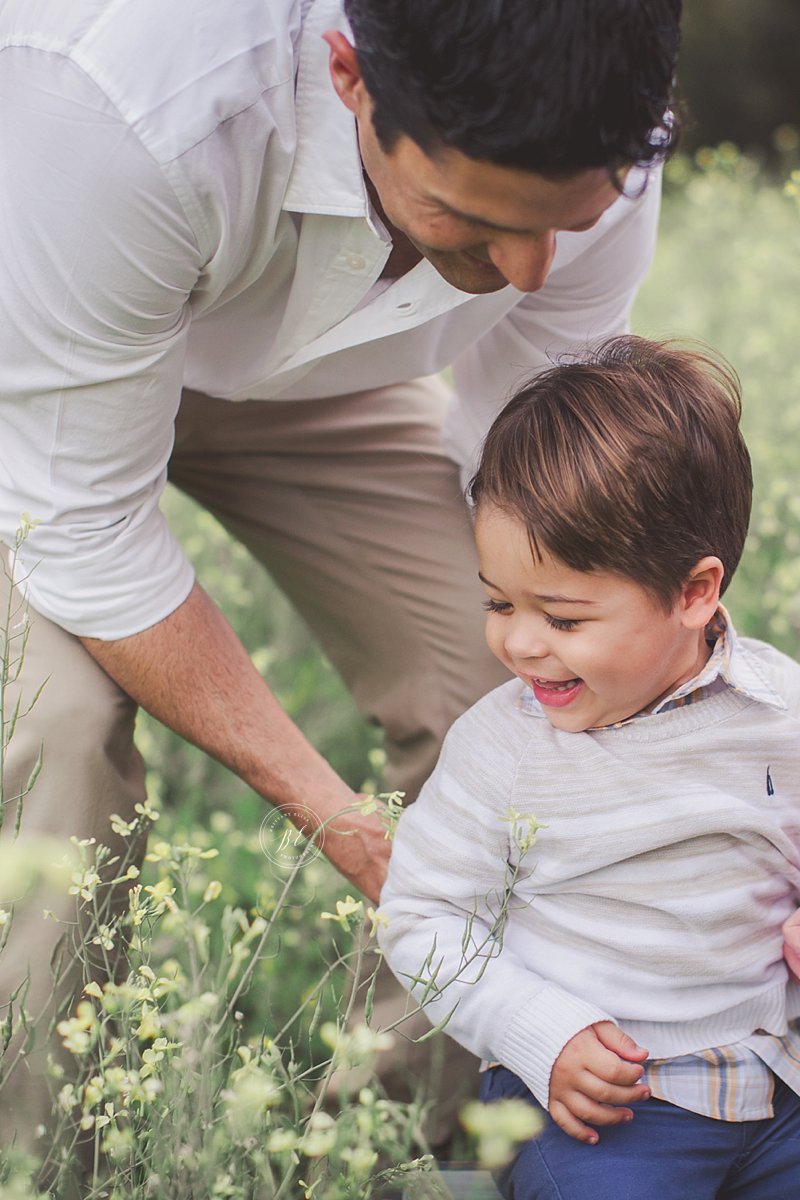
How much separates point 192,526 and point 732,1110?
10.2 ft

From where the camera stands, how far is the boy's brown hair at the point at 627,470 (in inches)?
69.4

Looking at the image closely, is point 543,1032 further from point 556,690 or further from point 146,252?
point 146,252

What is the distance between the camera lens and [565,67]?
1.53 metres

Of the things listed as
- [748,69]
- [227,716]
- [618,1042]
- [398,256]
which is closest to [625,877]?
[618,1042]

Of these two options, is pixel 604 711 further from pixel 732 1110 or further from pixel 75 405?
pixel 75 405

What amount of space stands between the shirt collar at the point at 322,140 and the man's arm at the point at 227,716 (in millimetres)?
642

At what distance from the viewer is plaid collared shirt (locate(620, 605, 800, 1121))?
6.00ft

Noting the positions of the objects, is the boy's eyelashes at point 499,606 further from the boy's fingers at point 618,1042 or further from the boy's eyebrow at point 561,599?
the boy's fingers at point 618,1042

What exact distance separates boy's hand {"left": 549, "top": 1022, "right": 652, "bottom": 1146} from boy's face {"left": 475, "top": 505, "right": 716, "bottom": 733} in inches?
16.2

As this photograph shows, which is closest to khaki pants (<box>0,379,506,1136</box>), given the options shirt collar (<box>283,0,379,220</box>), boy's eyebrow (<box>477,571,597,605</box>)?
shirt collar (<box>283,0,379,220</box>)

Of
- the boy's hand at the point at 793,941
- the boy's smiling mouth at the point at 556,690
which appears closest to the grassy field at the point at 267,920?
the boy's smiling mouth at the point at 556,690

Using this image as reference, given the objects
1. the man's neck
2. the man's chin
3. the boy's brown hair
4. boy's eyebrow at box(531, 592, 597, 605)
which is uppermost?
the man's chin

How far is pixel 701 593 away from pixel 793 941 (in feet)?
1.62

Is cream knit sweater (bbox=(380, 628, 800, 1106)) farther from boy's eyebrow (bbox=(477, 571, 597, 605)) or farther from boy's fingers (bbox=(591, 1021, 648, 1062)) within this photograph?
boy's eyebrow (bbox=(477, 571, 597, 605))
